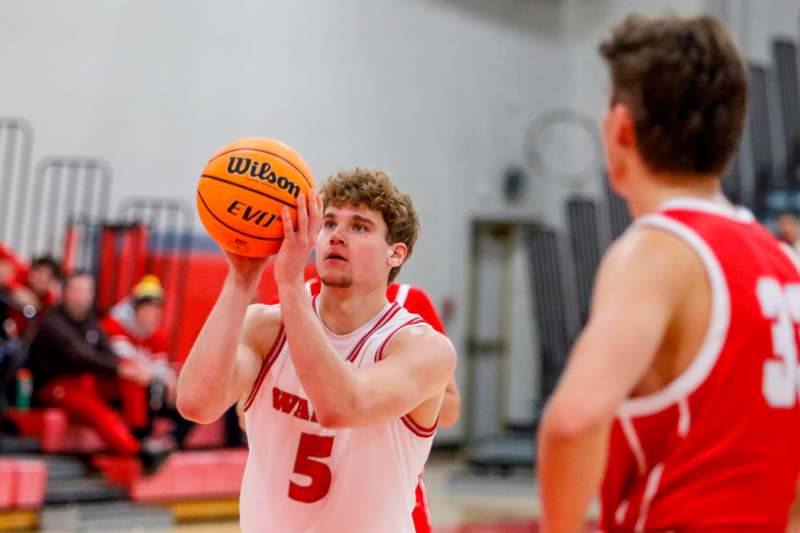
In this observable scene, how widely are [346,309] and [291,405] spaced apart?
327 mm

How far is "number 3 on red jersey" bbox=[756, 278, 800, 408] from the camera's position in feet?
5.97

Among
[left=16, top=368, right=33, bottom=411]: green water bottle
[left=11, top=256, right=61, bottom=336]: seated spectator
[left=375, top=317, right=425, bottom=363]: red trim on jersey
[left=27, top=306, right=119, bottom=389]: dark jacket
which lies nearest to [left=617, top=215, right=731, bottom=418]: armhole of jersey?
[left=375, top=317, right=425, bottom=363]: red trim on jersey

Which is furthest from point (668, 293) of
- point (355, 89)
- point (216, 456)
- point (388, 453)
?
point (355, 89)

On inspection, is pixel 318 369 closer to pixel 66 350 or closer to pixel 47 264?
pixel 66 350

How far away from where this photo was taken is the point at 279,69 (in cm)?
1320

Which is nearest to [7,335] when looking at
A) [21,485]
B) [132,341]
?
[132,341]

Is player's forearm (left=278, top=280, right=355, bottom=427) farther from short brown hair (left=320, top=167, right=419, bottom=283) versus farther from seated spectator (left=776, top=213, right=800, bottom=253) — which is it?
seated spectator (left=776, top=213, right=800, bottom=253)

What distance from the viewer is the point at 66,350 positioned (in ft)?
27.9

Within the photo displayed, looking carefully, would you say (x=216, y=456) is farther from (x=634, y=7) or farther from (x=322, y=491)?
(x=634, y=7)

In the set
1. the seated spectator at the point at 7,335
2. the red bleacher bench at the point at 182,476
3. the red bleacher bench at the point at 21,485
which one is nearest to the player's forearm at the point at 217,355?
the red bleacher bench at the point at 21,485

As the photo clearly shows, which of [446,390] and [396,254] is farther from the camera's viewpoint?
[446,390]

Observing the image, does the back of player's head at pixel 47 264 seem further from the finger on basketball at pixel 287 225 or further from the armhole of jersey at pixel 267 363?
the finger on basketball at pixel 287 225

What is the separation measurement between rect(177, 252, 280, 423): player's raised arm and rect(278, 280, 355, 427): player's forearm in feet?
0.76

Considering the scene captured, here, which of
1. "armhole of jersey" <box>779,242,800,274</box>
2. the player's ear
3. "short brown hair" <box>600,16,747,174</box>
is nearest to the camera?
"short brown hair" <box>600,16,747,174</box>
